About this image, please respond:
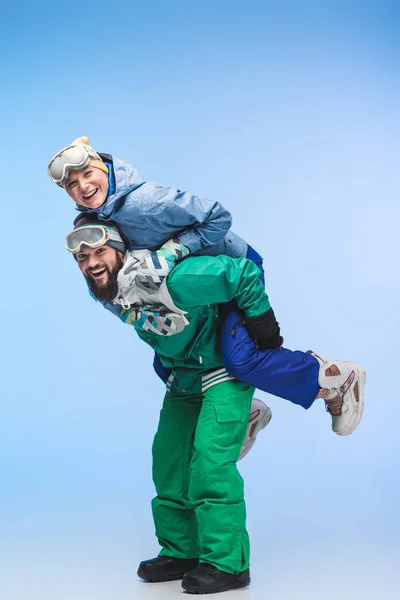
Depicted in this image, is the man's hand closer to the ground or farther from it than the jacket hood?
closer to the ground

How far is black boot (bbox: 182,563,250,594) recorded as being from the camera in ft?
14.7

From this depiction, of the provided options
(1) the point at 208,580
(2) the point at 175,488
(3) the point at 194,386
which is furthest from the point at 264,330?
(1) the point at 208,580

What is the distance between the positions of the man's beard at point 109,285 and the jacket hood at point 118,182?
0.19 m

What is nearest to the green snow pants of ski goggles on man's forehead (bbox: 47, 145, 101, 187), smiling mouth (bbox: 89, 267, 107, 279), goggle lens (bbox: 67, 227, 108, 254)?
smiling mouth (bbox: 89, 267, 107, 279)

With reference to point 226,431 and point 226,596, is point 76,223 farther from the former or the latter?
point 226,596

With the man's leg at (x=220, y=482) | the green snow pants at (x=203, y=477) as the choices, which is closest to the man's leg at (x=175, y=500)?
the green snow pants at (x=203, y=477)

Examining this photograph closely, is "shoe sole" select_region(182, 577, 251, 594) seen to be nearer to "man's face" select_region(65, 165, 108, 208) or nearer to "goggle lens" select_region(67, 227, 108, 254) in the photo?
"goggle lens" select_region(67, 227, 108, 254)

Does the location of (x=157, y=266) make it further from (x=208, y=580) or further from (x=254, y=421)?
(x=208, y=580)

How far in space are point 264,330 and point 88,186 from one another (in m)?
0.88

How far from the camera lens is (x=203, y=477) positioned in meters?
4.57

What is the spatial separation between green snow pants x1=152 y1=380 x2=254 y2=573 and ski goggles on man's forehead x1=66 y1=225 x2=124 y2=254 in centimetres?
73

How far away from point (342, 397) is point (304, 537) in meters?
0.68

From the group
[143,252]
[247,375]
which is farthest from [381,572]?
[143,252]

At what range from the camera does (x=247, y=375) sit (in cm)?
469
